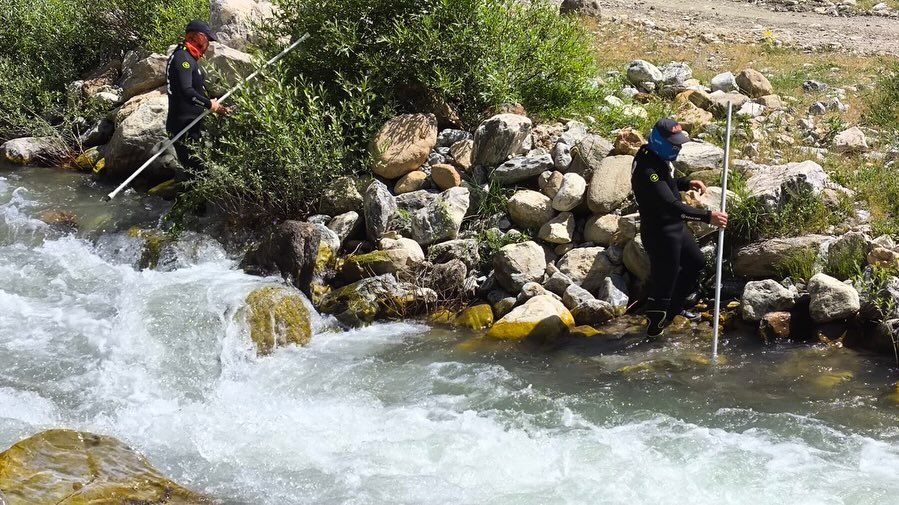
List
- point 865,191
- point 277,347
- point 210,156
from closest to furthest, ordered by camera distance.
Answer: point 277,347 < point 865,191 < point 210,156

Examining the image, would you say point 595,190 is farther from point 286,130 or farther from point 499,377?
point 286,130

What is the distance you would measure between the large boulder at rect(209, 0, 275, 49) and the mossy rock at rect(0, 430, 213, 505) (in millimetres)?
9237

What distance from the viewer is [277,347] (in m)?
8.92

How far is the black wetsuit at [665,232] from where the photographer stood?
8.13 meters

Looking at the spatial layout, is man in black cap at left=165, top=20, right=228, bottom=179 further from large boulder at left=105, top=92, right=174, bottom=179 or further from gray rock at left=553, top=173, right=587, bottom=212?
gray rock at left=553, top=173, right=587, bottom=212

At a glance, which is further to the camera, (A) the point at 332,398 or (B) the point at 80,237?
(B) the point at 80,237

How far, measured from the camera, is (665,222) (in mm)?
8305

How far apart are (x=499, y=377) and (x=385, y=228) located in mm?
2871

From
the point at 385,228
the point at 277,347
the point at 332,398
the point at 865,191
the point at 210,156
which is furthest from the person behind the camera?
the point at 210,156

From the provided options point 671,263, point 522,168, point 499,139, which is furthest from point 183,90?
point 671,263

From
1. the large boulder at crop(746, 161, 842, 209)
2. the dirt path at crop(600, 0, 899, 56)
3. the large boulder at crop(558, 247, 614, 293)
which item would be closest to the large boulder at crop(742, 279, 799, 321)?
the large boulder at crop(746, 161, 842, 209)

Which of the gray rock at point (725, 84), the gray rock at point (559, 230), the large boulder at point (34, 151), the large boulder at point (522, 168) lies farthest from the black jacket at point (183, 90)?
the gray rock at point (725, 84)

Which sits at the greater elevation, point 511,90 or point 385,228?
point 511,90

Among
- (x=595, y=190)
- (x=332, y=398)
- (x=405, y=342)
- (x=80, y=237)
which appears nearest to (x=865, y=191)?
(x=595, y=190)
